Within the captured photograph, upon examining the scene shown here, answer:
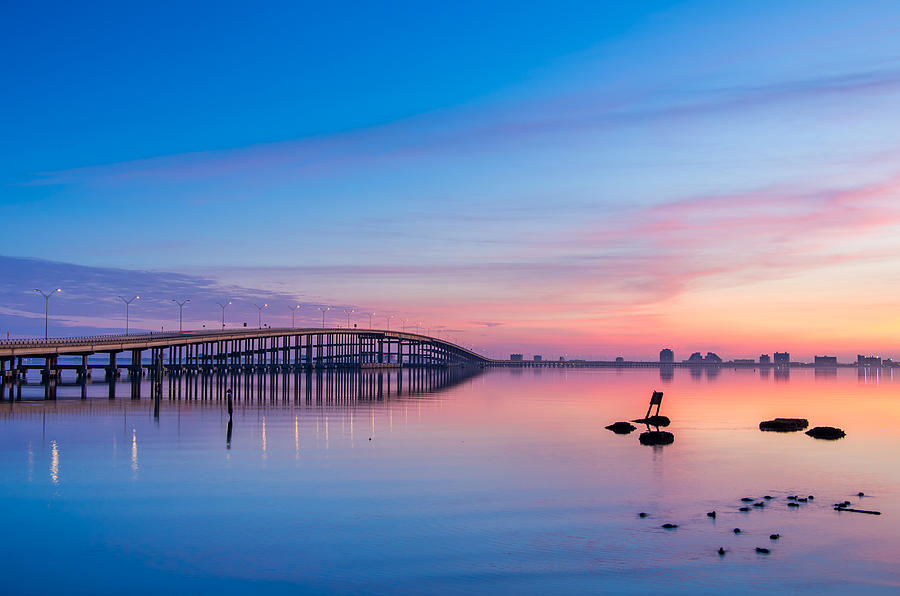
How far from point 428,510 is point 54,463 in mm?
22985

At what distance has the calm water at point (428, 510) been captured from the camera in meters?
23.8

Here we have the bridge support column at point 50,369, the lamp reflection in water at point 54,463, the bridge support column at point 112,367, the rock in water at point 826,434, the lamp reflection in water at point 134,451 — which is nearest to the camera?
the lamp reflection in water at point 54,463

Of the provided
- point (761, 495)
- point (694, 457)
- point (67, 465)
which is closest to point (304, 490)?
point (67, 465)

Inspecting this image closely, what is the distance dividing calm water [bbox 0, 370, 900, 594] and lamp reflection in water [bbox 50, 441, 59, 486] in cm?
31

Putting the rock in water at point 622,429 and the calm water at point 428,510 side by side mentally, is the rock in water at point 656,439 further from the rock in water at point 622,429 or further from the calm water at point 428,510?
the rock in water at point 622,429

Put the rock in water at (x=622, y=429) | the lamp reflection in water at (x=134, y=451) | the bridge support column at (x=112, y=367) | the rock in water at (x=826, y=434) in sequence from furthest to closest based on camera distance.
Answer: the bridge support column at (x=112, y=367) → the rock in water at (x=622, y=429) → the rock in water at (x=826, y=434) → the lamp reflection in water at (x=134, y=451)

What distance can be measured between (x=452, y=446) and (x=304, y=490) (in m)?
19.4

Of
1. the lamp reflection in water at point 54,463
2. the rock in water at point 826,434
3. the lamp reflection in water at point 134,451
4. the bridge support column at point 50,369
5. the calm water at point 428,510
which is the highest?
the bridge support column at point 50,369

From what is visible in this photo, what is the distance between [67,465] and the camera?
42.8 m

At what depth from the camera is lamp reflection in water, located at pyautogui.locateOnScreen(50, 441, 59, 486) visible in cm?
3853

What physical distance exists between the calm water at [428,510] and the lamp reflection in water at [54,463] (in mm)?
311

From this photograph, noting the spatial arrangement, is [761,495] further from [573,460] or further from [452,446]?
[452,446]

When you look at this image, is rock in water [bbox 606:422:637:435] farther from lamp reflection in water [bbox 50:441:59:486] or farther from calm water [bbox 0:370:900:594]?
lamp reflection in water [bbox 50:441:59:486]

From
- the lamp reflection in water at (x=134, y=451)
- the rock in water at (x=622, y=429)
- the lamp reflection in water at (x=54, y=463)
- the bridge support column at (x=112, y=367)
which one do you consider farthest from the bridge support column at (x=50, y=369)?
the rock in water at (x=622, y=429)
